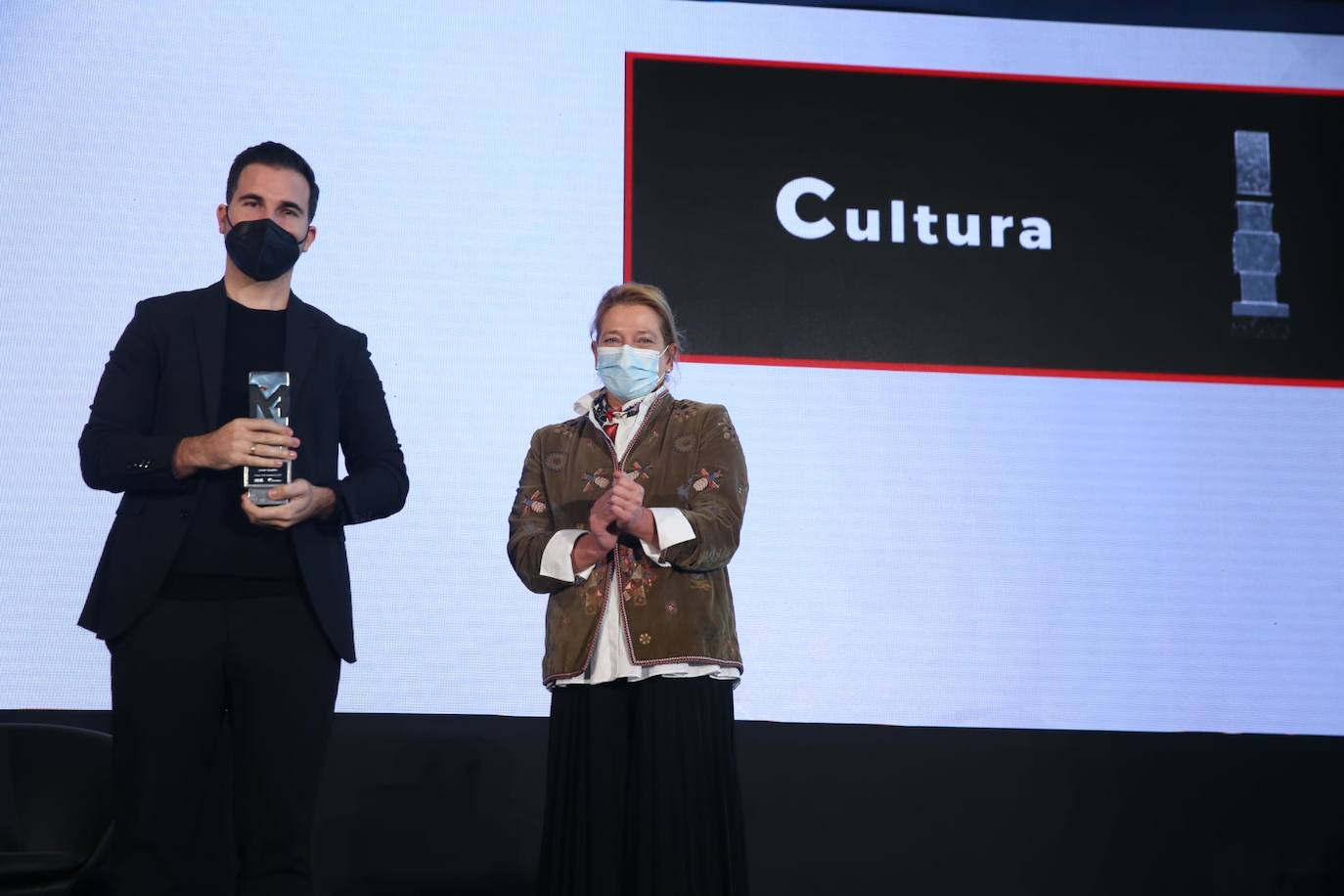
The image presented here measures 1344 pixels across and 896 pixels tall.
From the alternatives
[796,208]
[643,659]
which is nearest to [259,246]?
[643,659]

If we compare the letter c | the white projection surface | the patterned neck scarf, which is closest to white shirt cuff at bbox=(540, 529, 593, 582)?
the patterned neck scarf

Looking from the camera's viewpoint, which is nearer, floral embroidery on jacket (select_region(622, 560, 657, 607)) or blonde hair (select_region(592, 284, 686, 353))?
floral embroidery on jacket (select_region(622, 560, 657, 607))

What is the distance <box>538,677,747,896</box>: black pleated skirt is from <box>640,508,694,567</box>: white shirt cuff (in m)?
0.21

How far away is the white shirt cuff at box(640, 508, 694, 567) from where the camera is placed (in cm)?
196

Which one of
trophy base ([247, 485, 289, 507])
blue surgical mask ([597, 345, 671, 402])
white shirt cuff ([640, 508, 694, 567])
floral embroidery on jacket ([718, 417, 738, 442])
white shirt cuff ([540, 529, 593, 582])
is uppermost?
blue surgical mask ([597, 345, 671, 402])

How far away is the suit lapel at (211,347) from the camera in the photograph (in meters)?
2.07

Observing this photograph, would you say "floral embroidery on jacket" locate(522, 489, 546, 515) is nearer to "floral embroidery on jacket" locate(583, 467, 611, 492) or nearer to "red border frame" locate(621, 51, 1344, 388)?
"floral embroidery on jacket" locate(583, 467, 611, 492)

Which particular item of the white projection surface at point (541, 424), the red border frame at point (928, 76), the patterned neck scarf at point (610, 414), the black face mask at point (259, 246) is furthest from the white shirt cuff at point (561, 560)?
the red border frame at point (928, 76)

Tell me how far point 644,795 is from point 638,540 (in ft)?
1.30

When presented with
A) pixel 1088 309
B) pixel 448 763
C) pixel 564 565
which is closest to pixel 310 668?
pixel 564 565

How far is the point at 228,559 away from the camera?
6.47 ft

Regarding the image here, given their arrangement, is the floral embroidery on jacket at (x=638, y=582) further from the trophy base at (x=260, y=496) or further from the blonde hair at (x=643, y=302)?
the trophy base at (x=260, y=496)

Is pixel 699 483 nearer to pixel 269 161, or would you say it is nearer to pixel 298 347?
pixel 298 347

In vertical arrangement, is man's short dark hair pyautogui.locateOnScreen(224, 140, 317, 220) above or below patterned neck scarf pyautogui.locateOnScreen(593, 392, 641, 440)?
above
